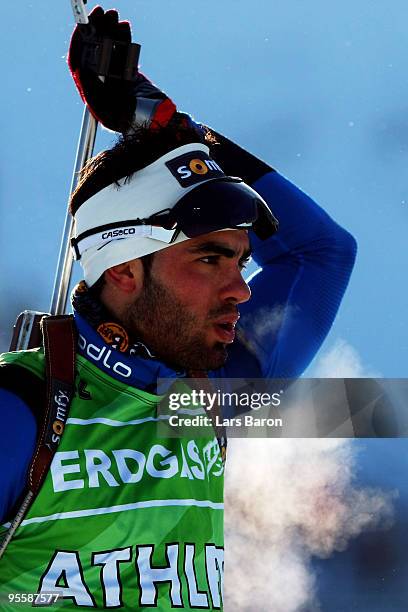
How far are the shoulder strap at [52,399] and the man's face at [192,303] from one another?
0.41m

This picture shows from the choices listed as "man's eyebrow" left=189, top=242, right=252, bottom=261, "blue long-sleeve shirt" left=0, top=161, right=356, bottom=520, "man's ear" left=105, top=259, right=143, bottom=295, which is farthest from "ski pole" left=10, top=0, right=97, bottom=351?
"man's eyebrow" left=189, top=242, right=252, bottom=261

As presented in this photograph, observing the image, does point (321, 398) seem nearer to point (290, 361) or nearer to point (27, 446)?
point (290, 361)

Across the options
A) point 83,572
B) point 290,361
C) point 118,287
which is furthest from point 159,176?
point 83,572

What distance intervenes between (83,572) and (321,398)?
237 centimetres

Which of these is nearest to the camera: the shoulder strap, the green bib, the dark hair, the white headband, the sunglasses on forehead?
the shoulder strap

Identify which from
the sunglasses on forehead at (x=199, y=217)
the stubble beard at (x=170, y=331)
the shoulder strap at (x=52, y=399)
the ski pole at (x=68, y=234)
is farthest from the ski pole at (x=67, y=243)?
the shoulder strap at (x=52, y=399)

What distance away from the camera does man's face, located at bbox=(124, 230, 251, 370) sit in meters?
4.23

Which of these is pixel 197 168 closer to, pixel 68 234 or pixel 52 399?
pixel 68 234

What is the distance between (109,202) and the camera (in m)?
4.33

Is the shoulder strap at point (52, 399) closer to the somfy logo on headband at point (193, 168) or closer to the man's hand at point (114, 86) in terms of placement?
the somfy logo on headband at point (193, 168)

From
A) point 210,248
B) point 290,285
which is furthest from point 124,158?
point 290,285

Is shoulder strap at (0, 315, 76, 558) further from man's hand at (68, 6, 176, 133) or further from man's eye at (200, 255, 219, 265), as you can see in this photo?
man's hand at (68, 6, 176, 133)

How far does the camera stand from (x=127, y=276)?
4.35m

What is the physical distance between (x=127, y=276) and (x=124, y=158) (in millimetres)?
538
